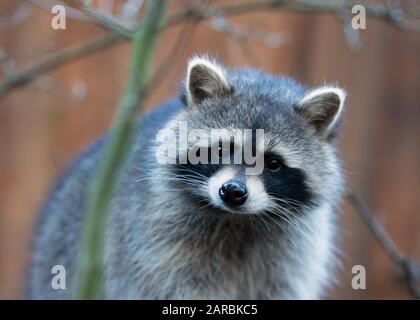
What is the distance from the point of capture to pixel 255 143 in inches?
181

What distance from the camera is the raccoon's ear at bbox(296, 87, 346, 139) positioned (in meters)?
4.90

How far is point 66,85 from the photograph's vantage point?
25.4 feet

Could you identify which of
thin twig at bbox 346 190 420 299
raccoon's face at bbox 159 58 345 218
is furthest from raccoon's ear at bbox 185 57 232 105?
thin twig at bbox 346 190 420 299

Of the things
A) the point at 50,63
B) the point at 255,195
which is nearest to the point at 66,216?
the point at 50,63

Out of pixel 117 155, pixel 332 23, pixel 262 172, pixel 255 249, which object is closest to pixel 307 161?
pixel 262 172

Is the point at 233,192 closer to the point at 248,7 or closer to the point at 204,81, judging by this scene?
the point at 204,81

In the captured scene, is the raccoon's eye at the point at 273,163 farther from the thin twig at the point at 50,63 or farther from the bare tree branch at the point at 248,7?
the thin twig at the point at 50,63

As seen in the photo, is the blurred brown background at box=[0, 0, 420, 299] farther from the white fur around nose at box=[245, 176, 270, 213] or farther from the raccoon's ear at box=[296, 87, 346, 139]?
the white fur around nose at box=[245, 176, 270, 213]

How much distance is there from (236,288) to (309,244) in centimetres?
52

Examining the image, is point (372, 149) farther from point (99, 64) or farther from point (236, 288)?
point (236, 288)

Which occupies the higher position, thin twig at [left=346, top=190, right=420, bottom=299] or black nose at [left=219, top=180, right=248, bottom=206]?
black nose at [left=219, top=180, right=248, bottom=206]

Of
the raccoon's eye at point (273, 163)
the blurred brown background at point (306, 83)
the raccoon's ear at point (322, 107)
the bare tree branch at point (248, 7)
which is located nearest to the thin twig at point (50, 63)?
the bare tree branch at point (248, 7)

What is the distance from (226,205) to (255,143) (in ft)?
1.19
